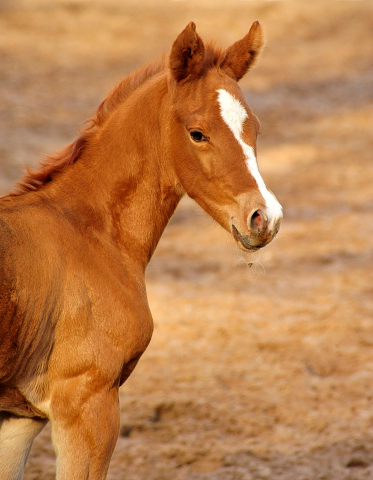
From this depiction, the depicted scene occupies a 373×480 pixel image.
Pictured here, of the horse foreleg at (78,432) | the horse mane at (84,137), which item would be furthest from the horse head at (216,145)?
the horse foreleg at (78,432)

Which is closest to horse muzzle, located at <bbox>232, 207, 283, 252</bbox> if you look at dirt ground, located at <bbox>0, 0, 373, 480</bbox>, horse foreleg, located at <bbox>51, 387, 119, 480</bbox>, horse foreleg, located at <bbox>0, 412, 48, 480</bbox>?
dirt ground, located at <bbox>0, 0, 373, 480</bbox>

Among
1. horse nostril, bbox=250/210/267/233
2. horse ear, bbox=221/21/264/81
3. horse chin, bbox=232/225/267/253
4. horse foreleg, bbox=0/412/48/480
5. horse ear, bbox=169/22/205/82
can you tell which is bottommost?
horse foreleg, bbox=0/412/48/480

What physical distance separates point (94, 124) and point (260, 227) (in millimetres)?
987

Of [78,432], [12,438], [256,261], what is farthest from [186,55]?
[12,438]

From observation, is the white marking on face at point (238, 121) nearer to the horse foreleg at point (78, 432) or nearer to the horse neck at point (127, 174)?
the horse neck at point (127, 174)

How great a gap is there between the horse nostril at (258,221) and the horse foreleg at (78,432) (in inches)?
35.3

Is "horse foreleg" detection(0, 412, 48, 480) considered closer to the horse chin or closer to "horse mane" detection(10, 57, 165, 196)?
"horse mane" detection(10, 57, 165, 196)

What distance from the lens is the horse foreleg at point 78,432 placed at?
2523 mm

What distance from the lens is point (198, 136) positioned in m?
2.72

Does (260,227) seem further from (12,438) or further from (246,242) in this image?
(12,438)

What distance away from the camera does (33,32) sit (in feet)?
44.4

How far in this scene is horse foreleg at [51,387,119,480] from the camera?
2.52 m

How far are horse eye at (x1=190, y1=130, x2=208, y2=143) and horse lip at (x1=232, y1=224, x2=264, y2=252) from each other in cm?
39

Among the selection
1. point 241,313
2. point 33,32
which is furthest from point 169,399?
point 33,32
